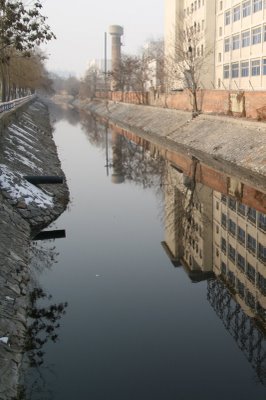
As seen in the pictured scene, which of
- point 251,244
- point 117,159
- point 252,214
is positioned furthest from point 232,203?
point 117,159

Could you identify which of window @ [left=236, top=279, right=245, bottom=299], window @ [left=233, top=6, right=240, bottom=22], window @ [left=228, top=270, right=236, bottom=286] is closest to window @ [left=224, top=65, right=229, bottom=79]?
window @ [left=233, top=6, right=240, bottom=22]

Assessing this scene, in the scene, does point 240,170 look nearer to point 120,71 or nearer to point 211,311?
point 211,311

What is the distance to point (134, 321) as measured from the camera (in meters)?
11.0

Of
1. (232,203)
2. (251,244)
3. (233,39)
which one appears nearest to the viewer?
(251,244)

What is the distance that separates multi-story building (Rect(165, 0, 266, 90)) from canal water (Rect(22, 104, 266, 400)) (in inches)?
1442

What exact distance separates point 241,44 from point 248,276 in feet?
157

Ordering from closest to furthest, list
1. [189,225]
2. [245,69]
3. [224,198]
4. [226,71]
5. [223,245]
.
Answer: [223,245] < [189,225] < [224,198] < [245,69] < [226,71]

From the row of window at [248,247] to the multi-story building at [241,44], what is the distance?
33178 millimetres

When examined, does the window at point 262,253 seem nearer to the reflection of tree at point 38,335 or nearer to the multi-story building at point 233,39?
the reflection of tree at point 38,335

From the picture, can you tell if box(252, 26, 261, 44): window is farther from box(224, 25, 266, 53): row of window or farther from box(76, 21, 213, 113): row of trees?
box(76, 21, 213, 113): row of trees

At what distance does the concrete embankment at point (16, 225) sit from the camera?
8.95 m

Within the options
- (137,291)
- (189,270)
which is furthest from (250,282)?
(137,291)

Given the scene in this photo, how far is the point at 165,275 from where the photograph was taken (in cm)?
1400

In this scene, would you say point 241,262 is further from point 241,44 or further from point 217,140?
point 241,44
